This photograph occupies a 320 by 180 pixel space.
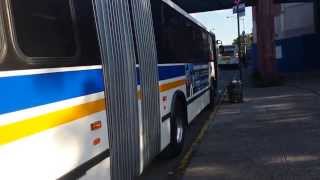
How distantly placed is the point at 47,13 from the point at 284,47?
168 feet

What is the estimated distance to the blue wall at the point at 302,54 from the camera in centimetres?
4914

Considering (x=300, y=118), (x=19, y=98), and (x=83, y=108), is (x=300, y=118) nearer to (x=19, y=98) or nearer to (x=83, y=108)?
(x=83, y=108)

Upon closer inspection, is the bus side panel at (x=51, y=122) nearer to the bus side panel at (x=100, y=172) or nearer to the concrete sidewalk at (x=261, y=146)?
the bus side panel at (x=100, y=172)

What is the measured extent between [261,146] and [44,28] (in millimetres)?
7025

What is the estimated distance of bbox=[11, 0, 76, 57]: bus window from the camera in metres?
4.10

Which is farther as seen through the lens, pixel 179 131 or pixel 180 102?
pixel 180 102

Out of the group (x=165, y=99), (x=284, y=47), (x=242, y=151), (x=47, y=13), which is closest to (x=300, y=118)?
(x=242, y=151)

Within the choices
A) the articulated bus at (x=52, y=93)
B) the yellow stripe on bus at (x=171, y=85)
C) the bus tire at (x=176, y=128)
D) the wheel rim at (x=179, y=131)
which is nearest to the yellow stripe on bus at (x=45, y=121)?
the articulated bus at (x=52, y=93)

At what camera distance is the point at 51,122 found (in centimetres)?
432

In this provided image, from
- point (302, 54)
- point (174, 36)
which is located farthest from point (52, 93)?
point (302, 54)

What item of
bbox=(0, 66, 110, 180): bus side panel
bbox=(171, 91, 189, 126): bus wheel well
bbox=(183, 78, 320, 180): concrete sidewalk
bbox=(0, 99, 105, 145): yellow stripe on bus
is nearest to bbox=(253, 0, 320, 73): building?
bbox=(183, 78, 320, 180): concrete sidewalk

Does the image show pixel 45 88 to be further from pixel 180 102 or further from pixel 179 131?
Answer: pixel 180 102

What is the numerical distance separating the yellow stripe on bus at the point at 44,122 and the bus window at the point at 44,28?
17.6 inches

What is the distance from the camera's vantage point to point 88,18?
5395 mm
